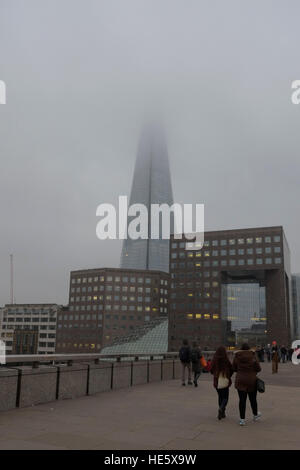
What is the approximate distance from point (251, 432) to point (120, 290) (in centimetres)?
16874

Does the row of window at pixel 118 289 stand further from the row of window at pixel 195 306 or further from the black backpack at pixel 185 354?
the black backpack at pixel 185 354

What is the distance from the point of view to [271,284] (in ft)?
429

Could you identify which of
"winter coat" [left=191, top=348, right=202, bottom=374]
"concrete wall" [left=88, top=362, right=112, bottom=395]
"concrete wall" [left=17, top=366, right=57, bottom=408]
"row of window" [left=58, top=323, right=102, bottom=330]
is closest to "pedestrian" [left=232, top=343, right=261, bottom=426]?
"concrete wall" [left=17, top=366, right=57, bottom=408]

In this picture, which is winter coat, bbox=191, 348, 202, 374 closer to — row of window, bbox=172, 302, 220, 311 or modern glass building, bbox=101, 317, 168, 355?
modern glass building, bbox=101, 317, 168, 355

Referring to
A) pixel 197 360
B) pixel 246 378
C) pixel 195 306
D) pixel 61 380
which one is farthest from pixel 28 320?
pixel 246 378

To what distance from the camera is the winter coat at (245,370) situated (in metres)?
10.0

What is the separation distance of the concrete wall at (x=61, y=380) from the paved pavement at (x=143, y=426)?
0.39 m

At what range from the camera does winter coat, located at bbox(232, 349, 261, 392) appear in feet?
32.8

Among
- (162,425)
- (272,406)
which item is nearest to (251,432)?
(162,425)

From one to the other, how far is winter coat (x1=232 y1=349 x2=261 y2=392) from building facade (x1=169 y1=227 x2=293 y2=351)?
397ft

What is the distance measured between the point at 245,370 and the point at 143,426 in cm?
273

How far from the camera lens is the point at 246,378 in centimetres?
1007

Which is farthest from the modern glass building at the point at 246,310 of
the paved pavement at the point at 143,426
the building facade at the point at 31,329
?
the paved pavement at the point at 143,426
